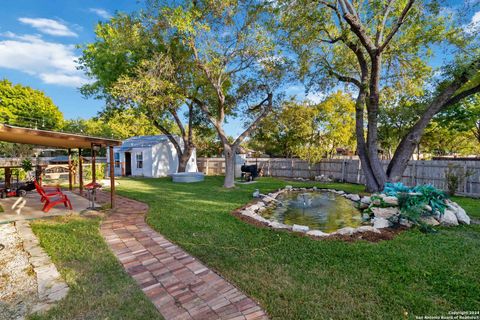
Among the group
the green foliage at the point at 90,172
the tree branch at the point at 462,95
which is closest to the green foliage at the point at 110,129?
the green foliage at the point at 90,172

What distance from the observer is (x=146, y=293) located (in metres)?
2.71

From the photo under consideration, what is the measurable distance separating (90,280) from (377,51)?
10634mm

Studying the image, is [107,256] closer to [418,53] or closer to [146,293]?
[146,293]

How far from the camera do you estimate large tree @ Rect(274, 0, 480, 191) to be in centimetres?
820

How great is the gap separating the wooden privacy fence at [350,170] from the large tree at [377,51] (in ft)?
7.44

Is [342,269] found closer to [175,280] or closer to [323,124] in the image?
→ [175,280]

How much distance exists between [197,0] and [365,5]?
283 inches

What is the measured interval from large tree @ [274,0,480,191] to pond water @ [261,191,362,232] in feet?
8.68

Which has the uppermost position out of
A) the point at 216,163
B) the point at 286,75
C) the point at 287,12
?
the point at 287,12

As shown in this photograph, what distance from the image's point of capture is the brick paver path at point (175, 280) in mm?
2393

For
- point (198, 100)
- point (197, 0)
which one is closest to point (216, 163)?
point (198, 100)

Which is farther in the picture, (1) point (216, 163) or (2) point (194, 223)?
(1) point (216, 163)

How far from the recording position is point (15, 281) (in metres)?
2.95

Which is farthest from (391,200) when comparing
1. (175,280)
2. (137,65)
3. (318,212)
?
(137,65)
